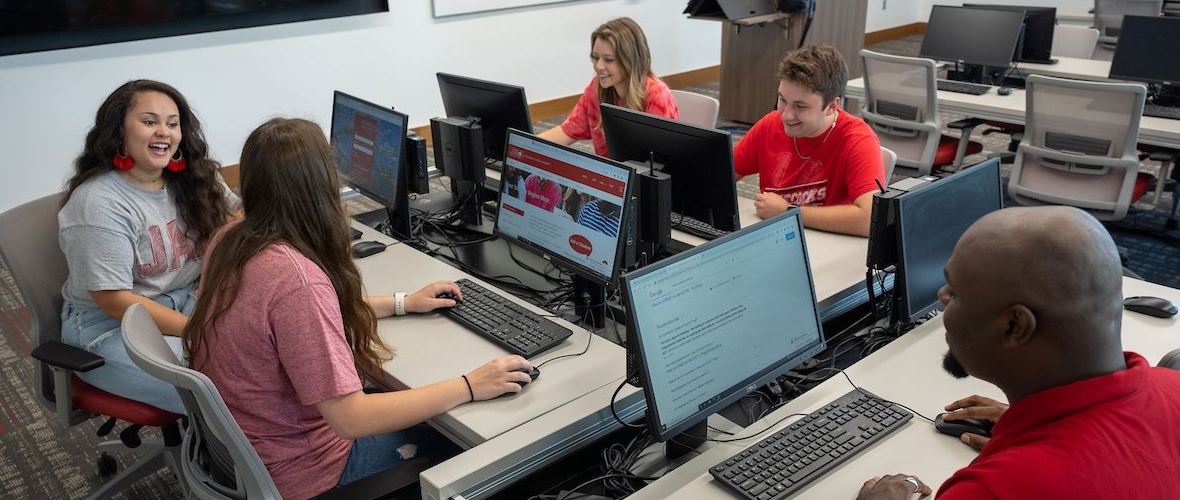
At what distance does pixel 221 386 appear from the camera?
5.58ft

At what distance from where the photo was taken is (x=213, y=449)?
1.77 m

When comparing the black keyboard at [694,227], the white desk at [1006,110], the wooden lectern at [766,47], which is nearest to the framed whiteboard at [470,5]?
the wooden lectern at [766,47]

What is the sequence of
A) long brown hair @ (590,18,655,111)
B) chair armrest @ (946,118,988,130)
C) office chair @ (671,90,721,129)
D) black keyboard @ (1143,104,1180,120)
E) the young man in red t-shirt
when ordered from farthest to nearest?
1. chair armrest @ (946,118,988,130)
2. black keyboard @ (1143,104,1180,120)
3. office chair @ (671,90,721,129)
4. long brown hair @ (590,18,655,111)
5. the young man in red t-shirt

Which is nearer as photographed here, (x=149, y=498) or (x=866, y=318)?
(x=866, y=318)

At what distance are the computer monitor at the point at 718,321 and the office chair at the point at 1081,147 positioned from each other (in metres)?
2.54

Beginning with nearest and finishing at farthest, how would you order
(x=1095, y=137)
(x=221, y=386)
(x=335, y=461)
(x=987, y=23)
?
(x=221, y=386)
(x=335, y=461)
(x=1095, y=137)
(x=987, y=23)

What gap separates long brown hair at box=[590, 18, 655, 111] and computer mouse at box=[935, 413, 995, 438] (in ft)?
6.37

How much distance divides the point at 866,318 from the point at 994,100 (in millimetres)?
2822

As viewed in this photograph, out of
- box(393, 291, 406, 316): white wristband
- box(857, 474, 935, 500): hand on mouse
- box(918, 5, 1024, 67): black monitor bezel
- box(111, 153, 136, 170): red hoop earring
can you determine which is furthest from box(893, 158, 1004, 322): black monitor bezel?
box(918, 5, 1024, 67): black monitor bezel

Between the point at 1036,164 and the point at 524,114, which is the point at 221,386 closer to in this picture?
the point at 524,114

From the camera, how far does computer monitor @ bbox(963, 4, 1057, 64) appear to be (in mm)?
5105

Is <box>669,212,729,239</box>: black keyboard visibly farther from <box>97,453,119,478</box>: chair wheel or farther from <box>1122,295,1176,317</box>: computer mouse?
<box>97,453,119,478</box>: chair wheel

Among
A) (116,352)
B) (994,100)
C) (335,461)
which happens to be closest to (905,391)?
(335,461)

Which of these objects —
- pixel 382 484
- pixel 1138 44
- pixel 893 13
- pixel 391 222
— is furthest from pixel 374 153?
pixel 893 13
